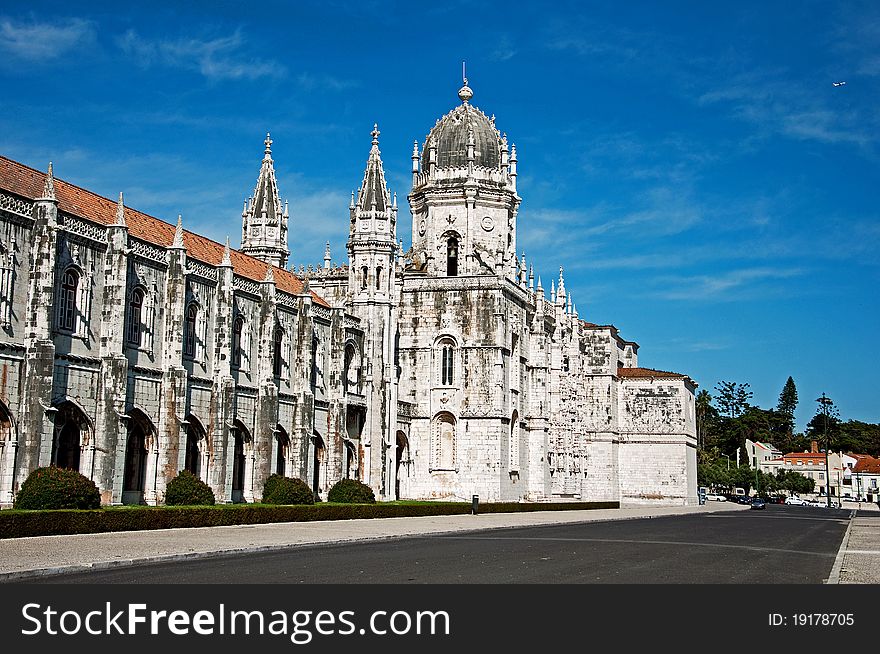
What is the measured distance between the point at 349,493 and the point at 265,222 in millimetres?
25445

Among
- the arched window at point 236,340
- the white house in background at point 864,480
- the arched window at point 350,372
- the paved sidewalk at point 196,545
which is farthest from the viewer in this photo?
the white house in background at point 864,480

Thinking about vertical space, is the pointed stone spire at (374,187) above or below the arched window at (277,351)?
above

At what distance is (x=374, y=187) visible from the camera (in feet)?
208

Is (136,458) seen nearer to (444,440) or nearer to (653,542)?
(653,542)

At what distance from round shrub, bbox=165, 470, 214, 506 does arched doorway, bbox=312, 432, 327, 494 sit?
14.7 metres

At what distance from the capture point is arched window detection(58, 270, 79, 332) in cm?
3825

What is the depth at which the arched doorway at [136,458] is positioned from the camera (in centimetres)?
4122

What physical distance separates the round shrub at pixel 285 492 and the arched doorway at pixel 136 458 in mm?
6574

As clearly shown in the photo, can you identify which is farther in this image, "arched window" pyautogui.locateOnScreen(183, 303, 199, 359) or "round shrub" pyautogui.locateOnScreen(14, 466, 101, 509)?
"arched window" pyautogui.locateOnScreen(183, 303, 199, 359)

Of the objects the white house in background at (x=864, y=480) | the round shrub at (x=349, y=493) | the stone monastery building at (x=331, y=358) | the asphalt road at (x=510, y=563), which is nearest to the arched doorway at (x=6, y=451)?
the stone monastery building at (x=331, y=358)

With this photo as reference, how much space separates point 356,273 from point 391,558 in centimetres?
4016

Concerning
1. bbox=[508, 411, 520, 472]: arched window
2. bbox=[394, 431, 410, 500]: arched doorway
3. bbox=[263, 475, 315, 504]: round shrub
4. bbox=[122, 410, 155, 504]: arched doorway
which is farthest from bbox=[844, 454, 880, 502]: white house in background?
bbox=[122, 410, 155, 504]: arched doorway

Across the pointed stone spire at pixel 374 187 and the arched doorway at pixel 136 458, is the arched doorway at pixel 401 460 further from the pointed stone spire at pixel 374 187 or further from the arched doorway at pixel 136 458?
the arched doorway at pixel 136 458

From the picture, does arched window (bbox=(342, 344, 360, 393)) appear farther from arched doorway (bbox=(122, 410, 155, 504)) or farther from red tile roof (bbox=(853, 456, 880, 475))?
red tile roof (bbox=(853, 456, 880, 475))
